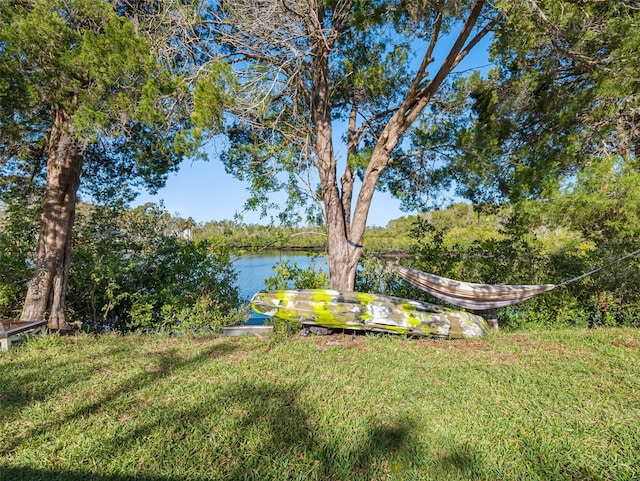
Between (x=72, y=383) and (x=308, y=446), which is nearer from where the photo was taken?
(x=308, y=446)

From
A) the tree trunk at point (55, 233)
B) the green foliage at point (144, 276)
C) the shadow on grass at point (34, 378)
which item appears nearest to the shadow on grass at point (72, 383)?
the shadow on grass at point (34, 378)

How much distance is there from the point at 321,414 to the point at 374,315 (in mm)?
1708

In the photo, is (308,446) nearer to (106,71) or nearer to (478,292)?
(478,292)

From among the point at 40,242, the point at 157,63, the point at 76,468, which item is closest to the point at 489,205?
the point at 157,63

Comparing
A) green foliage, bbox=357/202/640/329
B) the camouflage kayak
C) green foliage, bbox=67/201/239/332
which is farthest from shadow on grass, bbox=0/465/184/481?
green foliage, bbox=357/202/640/329

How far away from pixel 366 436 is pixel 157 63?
12.2ft

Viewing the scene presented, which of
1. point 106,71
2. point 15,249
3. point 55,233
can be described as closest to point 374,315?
point 106,71

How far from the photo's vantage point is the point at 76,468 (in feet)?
4.62

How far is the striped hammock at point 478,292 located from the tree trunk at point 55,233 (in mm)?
4324

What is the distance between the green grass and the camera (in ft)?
4.70

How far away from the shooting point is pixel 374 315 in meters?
3.43

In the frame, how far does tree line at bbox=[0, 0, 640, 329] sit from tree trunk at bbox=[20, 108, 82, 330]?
16 mm

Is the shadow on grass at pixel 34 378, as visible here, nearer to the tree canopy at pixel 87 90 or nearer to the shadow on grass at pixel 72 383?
the shadow on grass at pixel 72 383

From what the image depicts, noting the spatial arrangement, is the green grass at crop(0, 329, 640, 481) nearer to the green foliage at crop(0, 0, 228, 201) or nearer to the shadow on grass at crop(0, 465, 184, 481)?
the shadow on grass at crop(0, 465, 184, 481)
